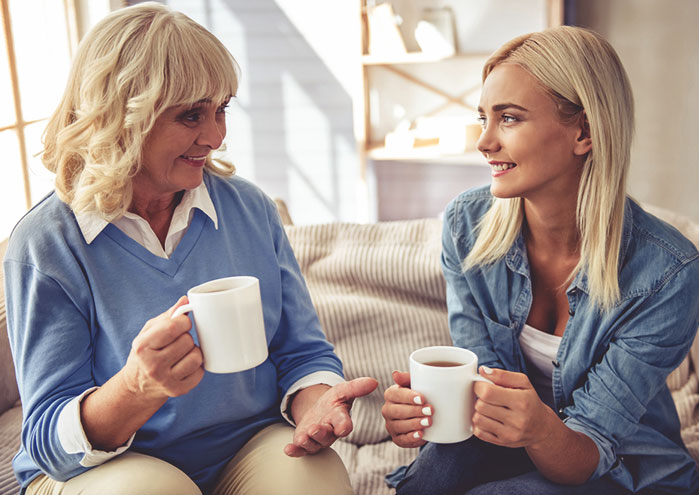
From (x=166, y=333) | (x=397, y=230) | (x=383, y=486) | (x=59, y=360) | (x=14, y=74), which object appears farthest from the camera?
(x=14, y=74)

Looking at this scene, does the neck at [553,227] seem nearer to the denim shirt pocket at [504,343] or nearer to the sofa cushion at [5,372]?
the denim shirt pocket at [504,343]

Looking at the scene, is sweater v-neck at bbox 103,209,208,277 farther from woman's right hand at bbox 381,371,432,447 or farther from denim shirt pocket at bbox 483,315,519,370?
denim shirt pocket at bbox 483,315,519,370

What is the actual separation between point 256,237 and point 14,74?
5.18 ft

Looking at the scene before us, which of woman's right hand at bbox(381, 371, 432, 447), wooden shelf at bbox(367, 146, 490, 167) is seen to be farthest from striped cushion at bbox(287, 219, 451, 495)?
wooden shelf at bbox(367, 146, 490, 167)

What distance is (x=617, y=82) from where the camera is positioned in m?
1.20

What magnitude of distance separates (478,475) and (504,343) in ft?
0.85

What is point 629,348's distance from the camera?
3.91 ft

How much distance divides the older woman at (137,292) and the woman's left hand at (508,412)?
175 mm

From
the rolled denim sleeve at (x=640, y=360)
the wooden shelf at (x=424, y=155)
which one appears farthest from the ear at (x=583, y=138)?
the wooden shelf at (x=424, y=155)

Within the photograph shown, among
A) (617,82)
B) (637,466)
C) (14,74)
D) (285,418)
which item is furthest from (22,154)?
(637,466)

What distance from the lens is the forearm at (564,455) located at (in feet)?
3.57

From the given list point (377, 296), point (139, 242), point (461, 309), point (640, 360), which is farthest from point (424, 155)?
point (139, 242)

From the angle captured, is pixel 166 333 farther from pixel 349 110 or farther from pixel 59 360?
pixel 349 110

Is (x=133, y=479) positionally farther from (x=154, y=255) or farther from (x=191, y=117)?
(x=191, y=117)
